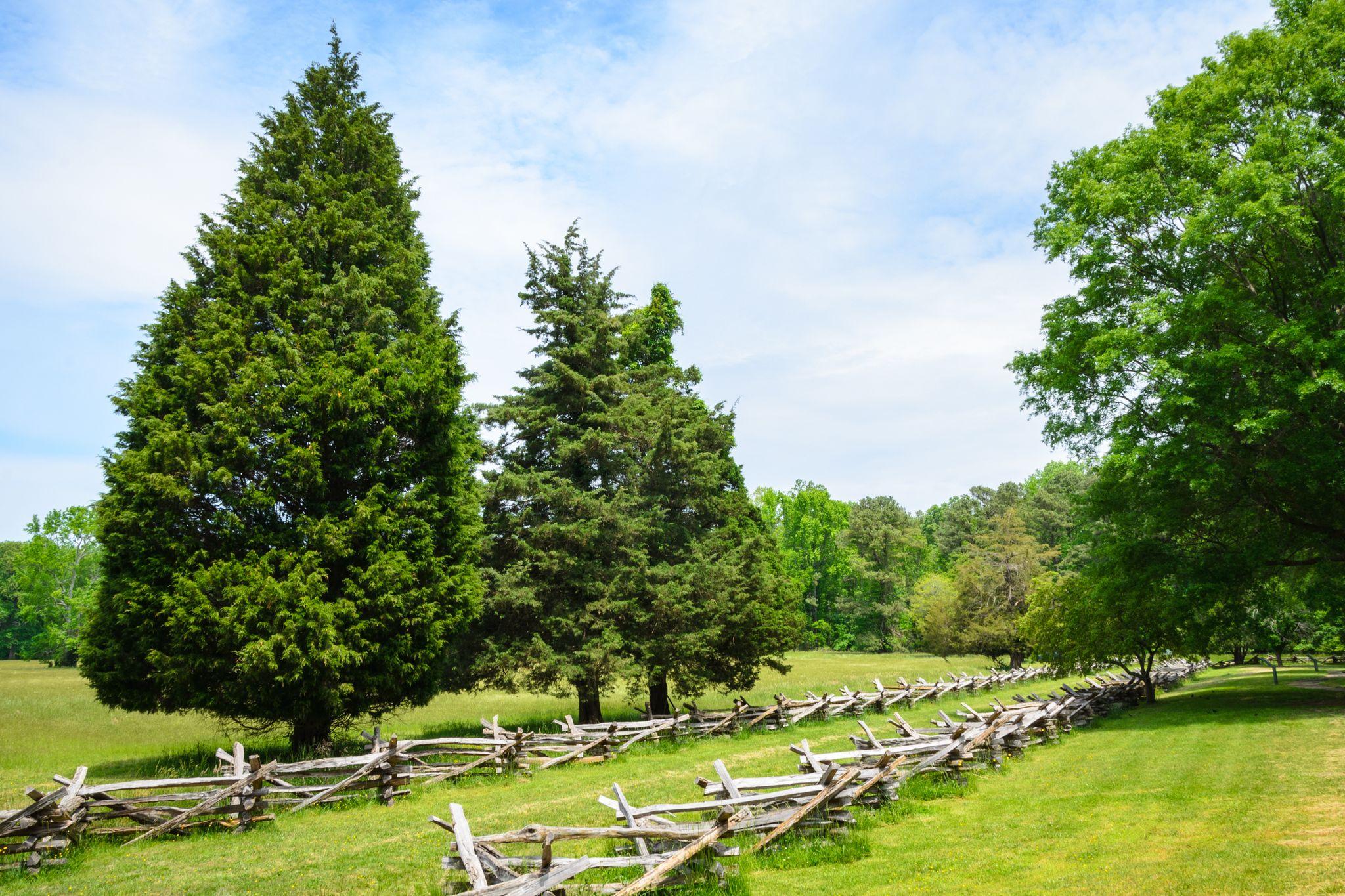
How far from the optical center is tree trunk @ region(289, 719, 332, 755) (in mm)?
14602

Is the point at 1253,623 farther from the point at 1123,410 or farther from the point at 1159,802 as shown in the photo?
the point at 1159,802

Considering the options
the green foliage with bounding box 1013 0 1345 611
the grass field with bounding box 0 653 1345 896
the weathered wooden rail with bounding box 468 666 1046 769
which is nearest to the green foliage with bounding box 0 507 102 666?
the grass field with bounding box 0 653 1345 896

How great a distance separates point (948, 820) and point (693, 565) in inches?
486

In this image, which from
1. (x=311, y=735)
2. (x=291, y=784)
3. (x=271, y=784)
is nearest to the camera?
(x=271, y=784)

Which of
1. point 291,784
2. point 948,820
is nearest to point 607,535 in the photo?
point 291,784

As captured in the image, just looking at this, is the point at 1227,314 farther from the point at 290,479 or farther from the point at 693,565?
the point at 290,479

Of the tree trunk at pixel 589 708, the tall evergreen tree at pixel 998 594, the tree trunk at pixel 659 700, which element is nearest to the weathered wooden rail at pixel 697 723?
the tree trunk at pixel 659 700

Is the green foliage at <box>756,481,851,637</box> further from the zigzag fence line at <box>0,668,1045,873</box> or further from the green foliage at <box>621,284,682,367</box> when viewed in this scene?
the zigzag fence line at <box>0,668,1045,873</box>

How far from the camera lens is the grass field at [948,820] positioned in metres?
7.32

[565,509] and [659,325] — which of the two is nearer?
[565,509]

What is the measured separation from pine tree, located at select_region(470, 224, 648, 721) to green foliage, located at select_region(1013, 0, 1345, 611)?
13.1 m

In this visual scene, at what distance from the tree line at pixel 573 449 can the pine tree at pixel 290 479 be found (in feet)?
0.25

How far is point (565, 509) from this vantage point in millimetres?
20500

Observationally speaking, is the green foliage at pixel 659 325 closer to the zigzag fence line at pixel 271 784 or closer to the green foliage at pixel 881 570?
the zigzag fence line at pixel 271 784
